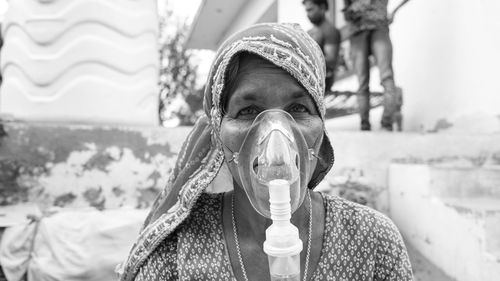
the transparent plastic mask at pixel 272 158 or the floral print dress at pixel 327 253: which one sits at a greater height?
the transparent plastic mask at pixel 272 158

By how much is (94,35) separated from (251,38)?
2391 mm

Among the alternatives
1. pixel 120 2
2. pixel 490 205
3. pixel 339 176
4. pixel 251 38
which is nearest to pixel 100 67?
pixel 120 2

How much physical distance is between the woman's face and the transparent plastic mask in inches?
1.2

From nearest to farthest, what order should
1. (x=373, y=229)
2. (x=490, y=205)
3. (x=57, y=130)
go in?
(x=373, y=229), (x=490, y=205), (x=57, y=130)

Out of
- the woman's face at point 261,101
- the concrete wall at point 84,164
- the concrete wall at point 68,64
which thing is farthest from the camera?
the concrete wall at point 68,64

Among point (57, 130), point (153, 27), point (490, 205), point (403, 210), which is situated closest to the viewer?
point (490, 205)

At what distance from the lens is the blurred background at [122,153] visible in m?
2.42

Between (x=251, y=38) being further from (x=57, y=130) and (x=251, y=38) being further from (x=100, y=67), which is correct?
(x=100, y=67)

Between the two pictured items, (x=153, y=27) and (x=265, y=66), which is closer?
(x=265, y=66)

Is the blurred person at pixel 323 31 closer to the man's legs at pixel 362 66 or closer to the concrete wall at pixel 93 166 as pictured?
the man's legs at pixel 362 66

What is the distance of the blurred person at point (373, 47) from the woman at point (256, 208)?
316 centimetres

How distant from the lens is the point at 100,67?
3.17m

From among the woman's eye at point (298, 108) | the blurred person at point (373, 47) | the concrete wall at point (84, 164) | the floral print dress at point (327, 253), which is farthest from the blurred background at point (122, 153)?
the woman's eye at point (298, 108)

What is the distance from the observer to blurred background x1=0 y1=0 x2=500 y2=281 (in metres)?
2.42
